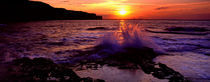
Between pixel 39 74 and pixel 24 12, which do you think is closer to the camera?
pixel 39 74

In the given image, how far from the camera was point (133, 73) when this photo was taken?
11.2 feet

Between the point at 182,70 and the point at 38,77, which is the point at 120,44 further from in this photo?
the point at 38,77

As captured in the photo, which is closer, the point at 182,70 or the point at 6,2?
the point at 182,70

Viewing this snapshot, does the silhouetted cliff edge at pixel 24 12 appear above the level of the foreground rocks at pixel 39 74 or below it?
above

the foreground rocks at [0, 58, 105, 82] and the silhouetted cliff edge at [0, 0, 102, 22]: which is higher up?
the silhouetted cliff edge at [0, 0, 102, 22]

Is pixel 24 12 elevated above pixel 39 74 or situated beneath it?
elevated above

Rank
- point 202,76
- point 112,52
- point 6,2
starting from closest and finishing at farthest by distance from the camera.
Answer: point 202,76 → point 112,52 → point 6,2

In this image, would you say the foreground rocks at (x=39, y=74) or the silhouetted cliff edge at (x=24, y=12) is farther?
the silhouetted cliff edge at (x=24, y=12)

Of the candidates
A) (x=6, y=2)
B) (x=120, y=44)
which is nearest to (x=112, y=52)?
(x=120, y=44)

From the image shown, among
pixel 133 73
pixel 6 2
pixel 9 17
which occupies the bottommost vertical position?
pixel 133 73

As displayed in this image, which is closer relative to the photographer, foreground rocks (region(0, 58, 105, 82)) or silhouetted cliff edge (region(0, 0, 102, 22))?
foreground rocks (region(0, 58, 105, 82))

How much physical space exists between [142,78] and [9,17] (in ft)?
234

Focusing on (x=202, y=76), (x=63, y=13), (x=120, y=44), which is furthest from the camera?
(x=63, y=13)

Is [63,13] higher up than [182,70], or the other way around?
[63,13]
